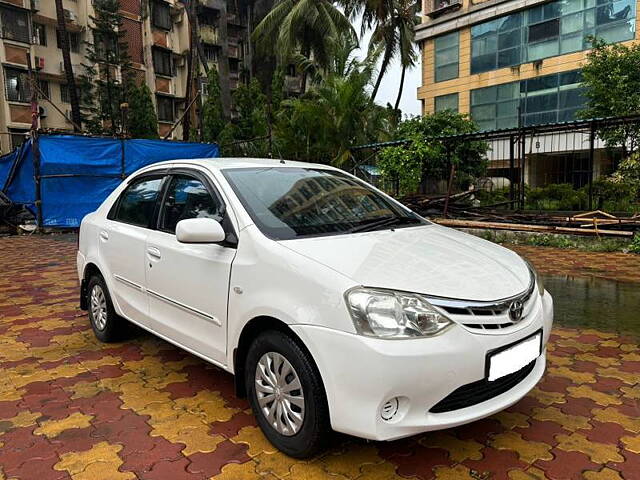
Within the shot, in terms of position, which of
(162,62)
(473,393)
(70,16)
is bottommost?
(473,393)

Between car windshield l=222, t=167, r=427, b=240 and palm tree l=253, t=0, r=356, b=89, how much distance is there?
21.9 metres

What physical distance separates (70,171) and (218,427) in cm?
1087

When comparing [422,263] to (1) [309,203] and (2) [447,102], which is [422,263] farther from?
(2) [447,102]

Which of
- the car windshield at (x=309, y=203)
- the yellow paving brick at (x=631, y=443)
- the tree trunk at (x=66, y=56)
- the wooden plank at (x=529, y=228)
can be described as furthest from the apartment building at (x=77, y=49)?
the yellow paving brick at (x=631, y=443)

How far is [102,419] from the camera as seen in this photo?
2.97m

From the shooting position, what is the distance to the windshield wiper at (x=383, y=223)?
300 cm

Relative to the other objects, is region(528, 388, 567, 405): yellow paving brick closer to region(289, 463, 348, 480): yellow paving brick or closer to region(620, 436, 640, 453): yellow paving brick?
region(620, 436, 640, 453): yellow paving brick

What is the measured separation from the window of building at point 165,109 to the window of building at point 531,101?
60.7ft

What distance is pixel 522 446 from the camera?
2.61m

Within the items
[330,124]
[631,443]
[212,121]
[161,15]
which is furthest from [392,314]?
[161,15]

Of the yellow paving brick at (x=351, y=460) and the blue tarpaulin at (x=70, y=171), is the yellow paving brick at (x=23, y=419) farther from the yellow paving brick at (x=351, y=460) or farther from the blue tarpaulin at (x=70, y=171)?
the blue tarpaulin at (x=70, y=171)

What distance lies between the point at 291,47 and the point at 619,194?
17.2m

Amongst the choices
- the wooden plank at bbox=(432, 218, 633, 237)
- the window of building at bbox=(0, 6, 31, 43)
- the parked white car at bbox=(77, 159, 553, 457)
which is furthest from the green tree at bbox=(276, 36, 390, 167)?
the window of building at bbox=(0, 6, 31, 43)

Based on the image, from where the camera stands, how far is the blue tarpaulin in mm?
11789
